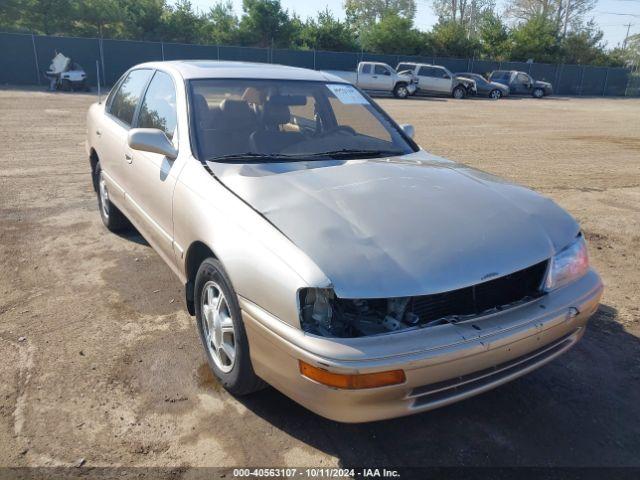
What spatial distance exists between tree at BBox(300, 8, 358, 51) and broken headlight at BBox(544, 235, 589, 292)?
120ft

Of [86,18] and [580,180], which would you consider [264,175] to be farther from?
[86,18]

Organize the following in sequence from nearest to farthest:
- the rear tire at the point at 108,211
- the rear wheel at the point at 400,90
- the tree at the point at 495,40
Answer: the rear tire at the point at 108,211 → the rear wheel at the point at 400,90 → the tree at the point at 495,40

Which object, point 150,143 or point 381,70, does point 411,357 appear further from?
point 381,70

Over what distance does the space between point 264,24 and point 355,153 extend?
35.9 meters

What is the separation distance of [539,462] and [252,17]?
37.8m

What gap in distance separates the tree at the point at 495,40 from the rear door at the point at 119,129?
4313 centimetres

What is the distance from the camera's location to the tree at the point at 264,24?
36.1 m

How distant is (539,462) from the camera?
8.18 ft

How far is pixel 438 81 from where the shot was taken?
29.3m

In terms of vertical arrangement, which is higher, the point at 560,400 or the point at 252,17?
the point at 252,17

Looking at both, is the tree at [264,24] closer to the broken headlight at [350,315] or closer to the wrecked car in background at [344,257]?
the wrecked car in background at [344,257]

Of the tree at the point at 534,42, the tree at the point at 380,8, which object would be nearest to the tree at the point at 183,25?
the tree at the point at 534,42

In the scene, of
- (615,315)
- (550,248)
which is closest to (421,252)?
(550,248)

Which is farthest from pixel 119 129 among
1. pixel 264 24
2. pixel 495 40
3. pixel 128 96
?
pixel 495 40
